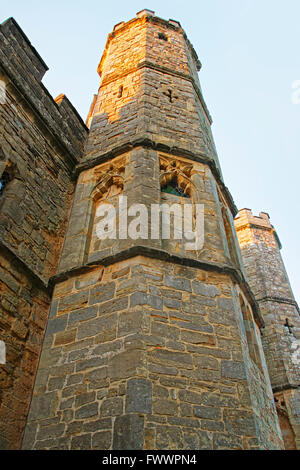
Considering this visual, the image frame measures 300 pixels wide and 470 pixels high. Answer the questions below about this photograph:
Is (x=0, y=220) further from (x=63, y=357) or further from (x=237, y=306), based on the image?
(x=237, y=306)

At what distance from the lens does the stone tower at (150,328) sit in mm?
3406

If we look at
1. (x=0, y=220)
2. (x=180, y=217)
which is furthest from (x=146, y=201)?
(x=0, y=220)

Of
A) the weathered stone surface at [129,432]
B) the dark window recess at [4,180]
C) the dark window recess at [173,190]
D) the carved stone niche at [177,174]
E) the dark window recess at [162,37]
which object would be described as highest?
the dark window recess at [162,37]

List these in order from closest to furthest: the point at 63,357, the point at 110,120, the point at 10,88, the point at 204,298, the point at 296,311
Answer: the point at 63,357 < the point at 204,298 < the point at 10,88 < the point at 110,120 < the point at 296,311

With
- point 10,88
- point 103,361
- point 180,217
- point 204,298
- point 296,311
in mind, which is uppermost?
point 296,311

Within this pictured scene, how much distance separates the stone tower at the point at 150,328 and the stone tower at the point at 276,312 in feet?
15.5

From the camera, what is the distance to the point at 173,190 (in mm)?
5957

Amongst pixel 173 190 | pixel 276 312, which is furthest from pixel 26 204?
pixel 276 312

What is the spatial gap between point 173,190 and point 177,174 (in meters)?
0.31

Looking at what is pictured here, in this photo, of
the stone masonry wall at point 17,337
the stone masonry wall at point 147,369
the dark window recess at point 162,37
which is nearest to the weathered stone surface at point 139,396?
the stone masonry wall at point 147,369

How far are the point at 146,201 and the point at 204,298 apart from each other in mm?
1595

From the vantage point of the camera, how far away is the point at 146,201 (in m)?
5.32

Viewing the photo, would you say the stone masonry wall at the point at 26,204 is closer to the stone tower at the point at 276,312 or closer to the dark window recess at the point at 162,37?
the dark window recess at the point at 162,37

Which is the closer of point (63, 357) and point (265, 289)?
point (63, 357)
